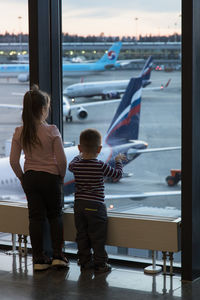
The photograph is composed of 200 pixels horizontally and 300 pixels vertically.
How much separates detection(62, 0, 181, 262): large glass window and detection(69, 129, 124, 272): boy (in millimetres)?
345

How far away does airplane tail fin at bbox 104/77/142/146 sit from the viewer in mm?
4159

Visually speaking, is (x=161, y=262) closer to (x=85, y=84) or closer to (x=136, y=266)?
(x=136, y=266)

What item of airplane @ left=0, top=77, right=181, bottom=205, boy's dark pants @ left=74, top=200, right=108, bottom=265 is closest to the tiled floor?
boy's dark pants @ left=74, top=200, right=108, bottom=265

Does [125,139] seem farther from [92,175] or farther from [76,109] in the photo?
[92,175]

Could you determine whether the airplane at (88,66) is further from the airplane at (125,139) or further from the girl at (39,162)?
the girl at (39,162)

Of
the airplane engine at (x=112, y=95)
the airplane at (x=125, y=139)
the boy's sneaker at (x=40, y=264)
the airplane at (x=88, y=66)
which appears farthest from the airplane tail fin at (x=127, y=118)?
the boy's sneaker at (x=40, y=264)

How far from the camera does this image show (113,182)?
13.7 feet

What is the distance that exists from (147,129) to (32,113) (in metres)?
1.36

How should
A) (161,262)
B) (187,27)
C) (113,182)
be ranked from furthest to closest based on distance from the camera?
1. (113,182)
2. (161,262)
3. (187,27)

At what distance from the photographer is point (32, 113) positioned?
133 inches

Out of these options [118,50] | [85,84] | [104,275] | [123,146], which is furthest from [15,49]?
[104,275]

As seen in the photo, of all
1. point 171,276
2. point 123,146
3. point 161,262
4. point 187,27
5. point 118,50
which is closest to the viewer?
point 187,27

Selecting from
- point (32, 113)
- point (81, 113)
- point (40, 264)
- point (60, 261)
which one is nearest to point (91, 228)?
point (60, 261)

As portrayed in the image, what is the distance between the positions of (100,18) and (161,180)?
152 cm
